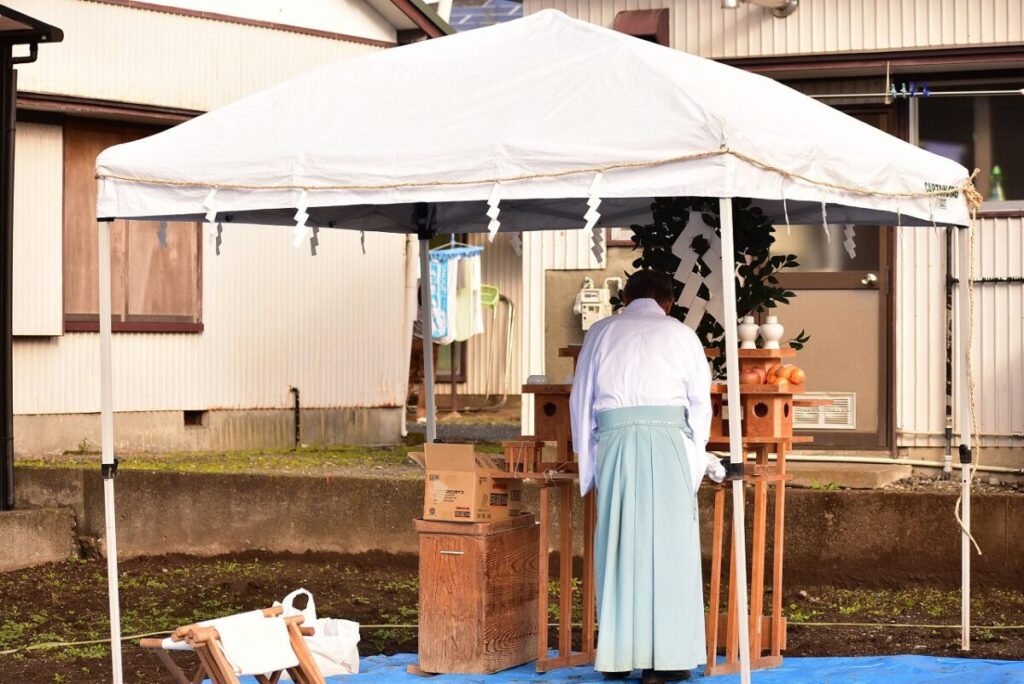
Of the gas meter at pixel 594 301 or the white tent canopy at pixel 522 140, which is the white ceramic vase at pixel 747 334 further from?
the gas meter at pixel 594 301

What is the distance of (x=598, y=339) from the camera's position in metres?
7.22

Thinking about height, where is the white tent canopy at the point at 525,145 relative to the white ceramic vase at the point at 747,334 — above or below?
above

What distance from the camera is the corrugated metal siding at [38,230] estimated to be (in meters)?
13.0

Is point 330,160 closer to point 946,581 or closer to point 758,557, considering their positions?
point 758,557

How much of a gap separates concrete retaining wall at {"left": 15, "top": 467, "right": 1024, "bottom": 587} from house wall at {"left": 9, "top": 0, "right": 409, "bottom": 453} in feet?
5.85

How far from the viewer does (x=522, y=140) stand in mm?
6246

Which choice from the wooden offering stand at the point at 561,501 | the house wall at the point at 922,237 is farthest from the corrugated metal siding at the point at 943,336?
the wooden offering stand at the point at 561,501

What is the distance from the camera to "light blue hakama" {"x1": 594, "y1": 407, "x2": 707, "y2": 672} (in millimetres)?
6934

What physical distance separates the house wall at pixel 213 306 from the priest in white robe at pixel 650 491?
24.1 ft

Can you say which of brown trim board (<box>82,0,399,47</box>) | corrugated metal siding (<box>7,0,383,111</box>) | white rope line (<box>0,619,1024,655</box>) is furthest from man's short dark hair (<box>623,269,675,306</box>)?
brown trim board (<box>82,0,399,47</box>)

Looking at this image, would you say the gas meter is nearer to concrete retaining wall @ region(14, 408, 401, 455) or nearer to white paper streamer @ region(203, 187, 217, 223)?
concrete retaining wall @ region(14, 408, 401, 455)

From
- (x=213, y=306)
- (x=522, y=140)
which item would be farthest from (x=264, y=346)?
(x=522, y=140)

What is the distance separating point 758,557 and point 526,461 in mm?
1220

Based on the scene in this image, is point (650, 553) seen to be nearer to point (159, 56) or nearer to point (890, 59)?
point (890, 59)
